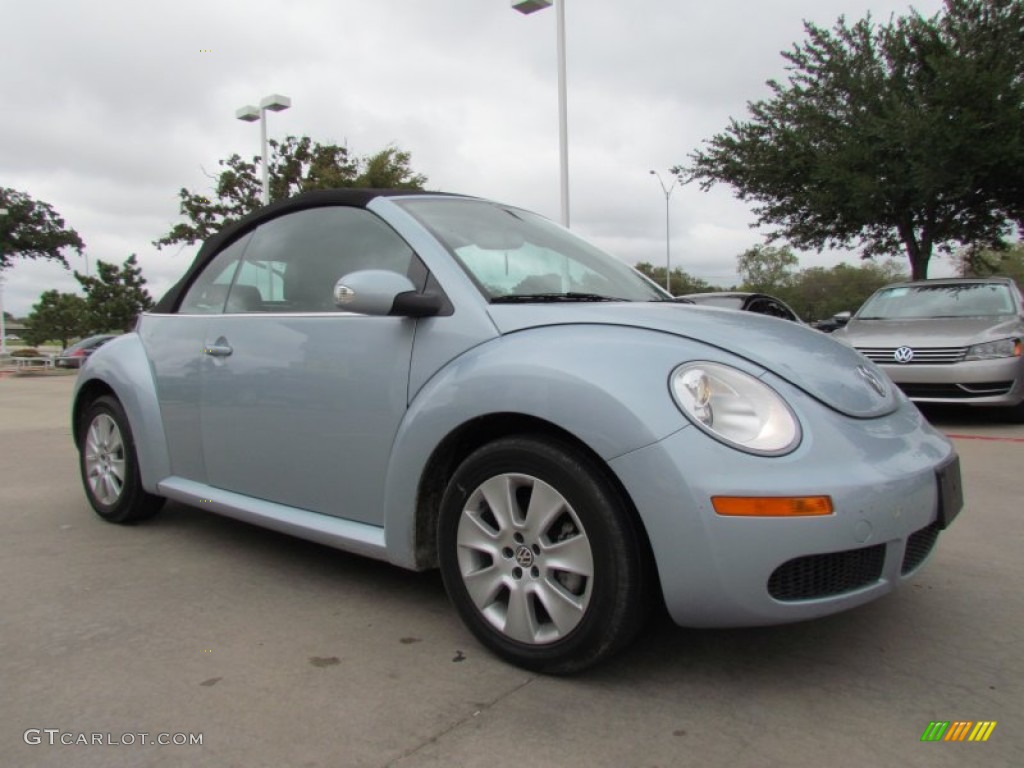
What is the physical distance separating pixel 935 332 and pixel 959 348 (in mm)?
301

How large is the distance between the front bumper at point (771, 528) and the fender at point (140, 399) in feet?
8.27

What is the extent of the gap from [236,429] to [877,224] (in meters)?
17.7

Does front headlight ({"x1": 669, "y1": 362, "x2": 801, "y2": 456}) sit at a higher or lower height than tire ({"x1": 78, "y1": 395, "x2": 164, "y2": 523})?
higher

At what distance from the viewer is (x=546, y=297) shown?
275 cm

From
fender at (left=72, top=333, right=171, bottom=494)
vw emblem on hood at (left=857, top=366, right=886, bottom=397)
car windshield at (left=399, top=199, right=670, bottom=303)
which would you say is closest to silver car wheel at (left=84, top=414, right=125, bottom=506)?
fender at (left=72, top=333, right=171, bottom=494)

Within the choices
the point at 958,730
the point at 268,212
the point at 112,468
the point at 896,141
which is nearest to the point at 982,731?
the point at 958,730

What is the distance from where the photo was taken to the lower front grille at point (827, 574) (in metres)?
2.03

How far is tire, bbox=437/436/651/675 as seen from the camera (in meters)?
2.12

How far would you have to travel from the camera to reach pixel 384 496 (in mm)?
2670

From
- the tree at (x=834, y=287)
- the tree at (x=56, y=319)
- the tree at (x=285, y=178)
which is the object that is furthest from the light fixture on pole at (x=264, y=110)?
the tree at (x=834, y=287)

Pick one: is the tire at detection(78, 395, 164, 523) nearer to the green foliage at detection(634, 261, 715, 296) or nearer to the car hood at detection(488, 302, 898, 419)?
the car hood at detection(488, 302, 898, 419)

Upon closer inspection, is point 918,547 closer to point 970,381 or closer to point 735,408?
point 735,408

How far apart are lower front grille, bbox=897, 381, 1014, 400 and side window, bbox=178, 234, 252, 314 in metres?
6.35

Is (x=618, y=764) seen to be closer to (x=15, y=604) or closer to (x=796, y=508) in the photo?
(x=796, y=508)
